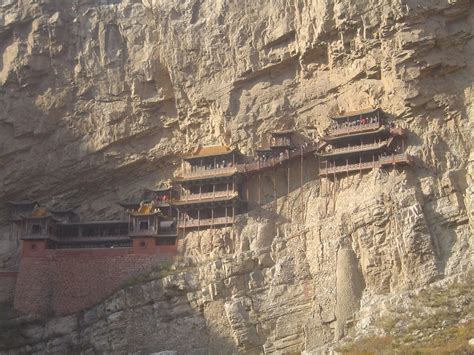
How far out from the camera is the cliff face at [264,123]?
36781 mm

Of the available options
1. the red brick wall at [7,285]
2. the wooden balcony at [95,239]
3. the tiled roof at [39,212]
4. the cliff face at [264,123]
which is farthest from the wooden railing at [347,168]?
the red brick wall at [7,285]

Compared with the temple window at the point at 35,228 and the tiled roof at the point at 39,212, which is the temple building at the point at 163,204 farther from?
the temple window at the point at 35,228

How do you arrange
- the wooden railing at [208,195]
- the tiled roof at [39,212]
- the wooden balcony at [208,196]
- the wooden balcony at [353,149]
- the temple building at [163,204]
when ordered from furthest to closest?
the tiled roof at [39,212] → the temple building at [163,204] → the wooden railing at [208,195] → the wooden balcony at [208,196] → the wooden balcony at [353,149]

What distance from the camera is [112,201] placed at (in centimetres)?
4806

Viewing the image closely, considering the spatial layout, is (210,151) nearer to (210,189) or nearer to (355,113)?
(210,189)

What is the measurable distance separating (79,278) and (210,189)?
9.03 meters

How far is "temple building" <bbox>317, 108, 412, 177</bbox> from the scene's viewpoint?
131 feet

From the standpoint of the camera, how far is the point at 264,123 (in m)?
44.1

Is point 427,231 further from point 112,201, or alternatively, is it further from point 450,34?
point 112,201

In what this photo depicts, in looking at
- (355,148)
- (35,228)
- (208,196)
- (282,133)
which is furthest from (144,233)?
(355,148)

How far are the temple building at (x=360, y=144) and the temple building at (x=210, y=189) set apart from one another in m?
5.27

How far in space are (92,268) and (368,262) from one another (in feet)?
50.2

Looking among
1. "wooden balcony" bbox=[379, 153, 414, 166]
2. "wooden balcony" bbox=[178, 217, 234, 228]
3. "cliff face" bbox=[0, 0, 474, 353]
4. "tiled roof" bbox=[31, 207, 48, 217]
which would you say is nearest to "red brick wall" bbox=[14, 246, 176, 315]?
"wooden balcony" bbox=[178, 217, 234, 228]

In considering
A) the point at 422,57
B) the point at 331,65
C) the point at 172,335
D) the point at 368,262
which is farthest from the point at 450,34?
the point at 172,335
